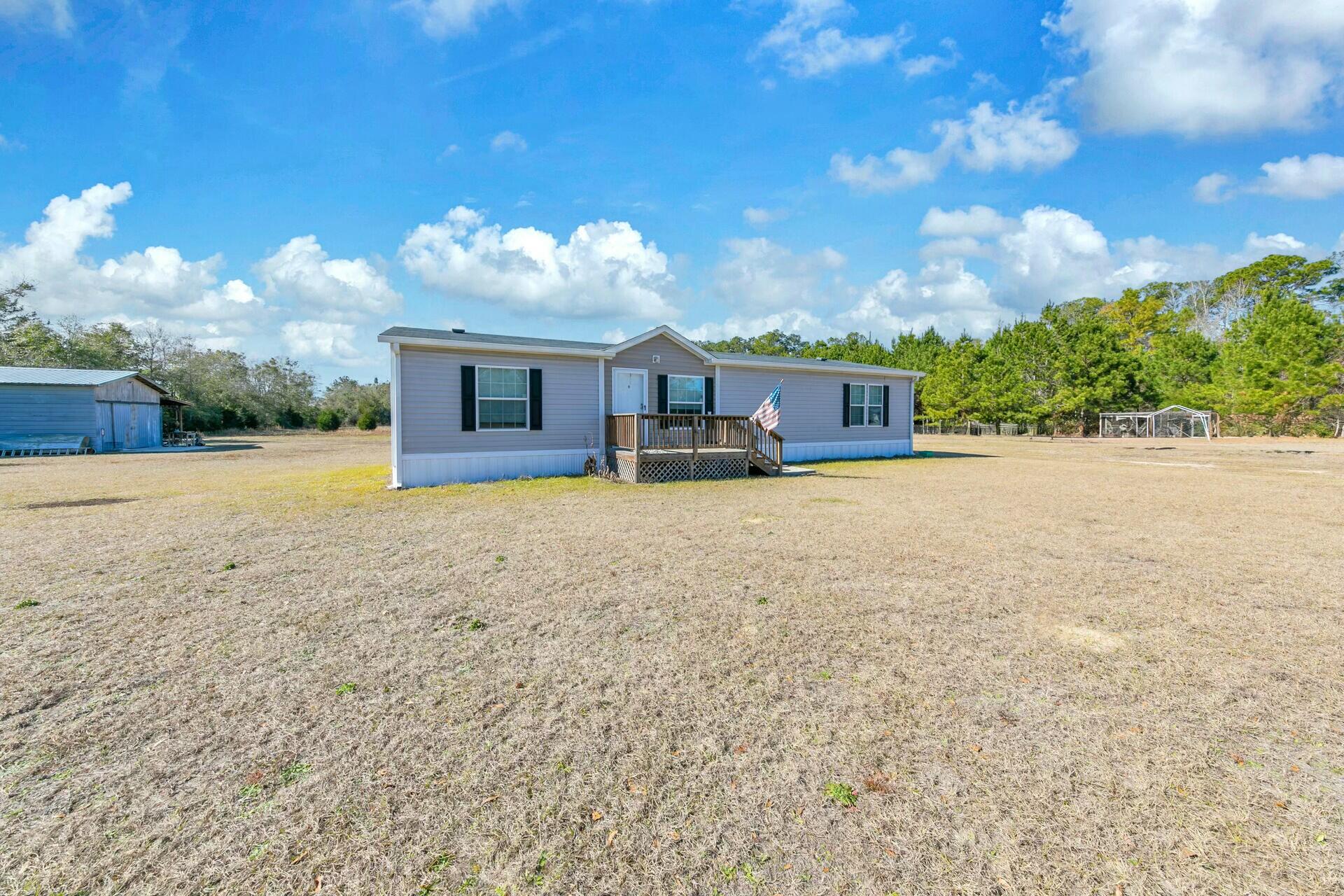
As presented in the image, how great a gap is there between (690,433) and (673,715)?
1091 cm

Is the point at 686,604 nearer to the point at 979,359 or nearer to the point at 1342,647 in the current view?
the point at 1342,647

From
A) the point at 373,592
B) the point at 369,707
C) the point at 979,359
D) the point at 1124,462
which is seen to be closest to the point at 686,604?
the point at 369,707

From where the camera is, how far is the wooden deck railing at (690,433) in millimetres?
12977

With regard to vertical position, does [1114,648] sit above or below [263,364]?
below

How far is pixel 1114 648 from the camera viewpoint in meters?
3.84

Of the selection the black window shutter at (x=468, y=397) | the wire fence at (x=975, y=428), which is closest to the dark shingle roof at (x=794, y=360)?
the black window shutter at (x=468, y=397)

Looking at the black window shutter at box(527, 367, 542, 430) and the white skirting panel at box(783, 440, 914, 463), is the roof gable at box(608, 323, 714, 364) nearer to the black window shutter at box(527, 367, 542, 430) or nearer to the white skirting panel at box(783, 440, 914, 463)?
the black window shutter at box(527, 367, 542, 430)

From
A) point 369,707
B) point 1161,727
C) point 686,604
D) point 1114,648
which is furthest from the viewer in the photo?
point 686,604

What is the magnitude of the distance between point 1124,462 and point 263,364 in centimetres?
5390

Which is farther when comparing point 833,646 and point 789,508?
point 789,508

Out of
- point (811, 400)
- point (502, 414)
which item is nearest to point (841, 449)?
point (811, 400)

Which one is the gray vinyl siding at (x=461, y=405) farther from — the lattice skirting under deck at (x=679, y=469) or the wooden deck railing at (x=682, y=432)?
the lattice skirting under deck at (x=679, y=469)

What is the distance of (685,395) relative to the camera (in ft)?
49.5

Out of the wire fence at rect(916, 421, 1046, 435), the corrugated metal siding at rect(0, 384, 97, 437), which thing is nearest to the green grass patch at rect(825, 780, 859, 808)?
the corrugated metal siding at rect(0, 384, 97, 437)
